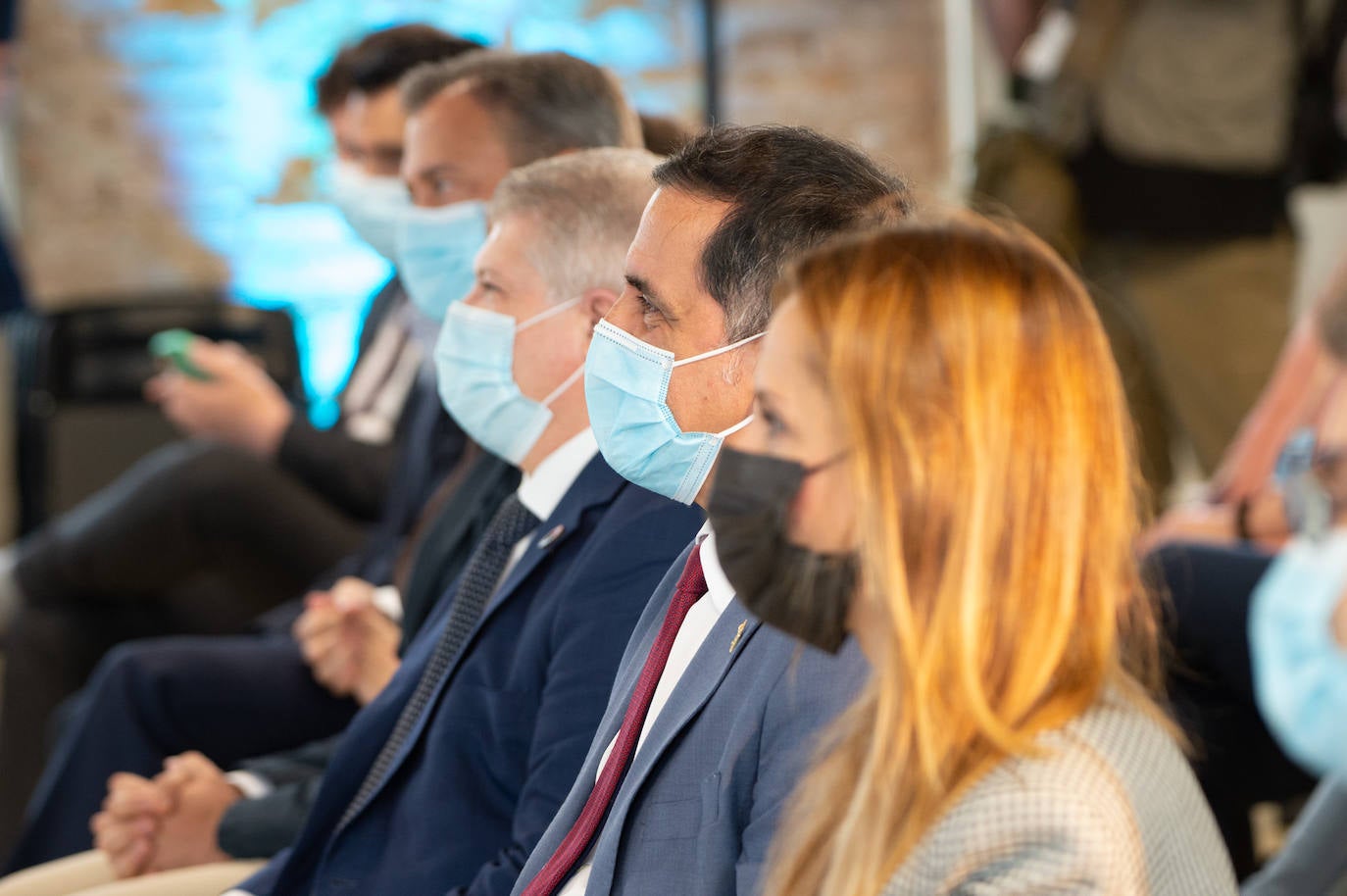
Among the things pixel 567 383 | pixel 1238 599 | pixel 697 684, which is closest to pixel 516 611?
pixel 567 383

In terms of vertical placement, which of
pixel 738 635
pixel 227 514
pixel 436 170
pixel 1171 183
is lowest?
pixel 227 514

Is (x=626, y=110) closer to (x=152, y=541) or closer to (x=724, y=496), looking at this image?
(x=724, y=496)

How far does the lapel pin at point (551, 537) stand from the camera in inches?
61.8

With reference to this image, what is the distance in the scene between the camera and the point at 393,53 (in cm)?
282

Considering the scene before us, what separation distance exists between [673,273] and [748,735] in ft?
1.46

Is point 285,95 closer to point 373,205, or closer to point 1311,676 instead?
point 373,205

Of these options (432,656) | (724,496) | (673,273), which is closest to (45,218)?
(432,656)

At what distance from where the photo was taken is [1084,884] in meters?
0.85

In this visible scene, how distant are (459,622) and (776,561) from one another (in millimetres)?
762

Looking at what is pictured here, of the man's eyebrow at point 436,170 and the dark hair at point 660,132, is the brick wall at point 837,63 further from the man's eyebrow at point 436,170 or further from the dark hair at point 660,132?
the man's eyebrow at point 436,170

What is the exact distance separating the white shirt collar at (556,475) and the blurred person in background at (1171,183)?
198 centimetres

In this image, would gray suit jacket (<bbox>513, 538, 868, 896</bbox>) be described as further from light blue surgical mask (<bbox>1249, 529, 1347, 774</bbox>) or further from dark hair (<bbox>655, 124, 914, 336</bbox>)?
light blue surgical mask (<bbox>1249, 529, 1347, 774</bbox>)

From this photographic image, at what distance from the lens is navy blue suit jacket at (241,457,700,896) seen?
1.46 m

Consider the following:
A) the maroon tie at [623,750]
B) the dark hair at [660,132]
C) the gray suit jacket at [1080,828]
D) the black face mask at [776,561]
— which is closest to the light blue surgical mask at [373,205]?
the dark hair at [660,132]
